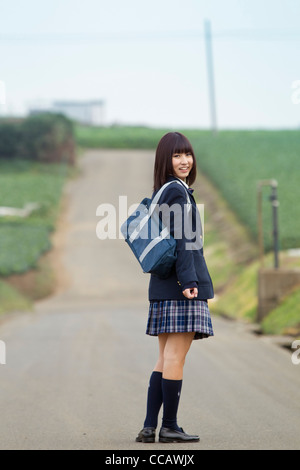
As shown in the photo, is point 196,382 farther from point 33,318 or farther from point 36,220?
point 36,220

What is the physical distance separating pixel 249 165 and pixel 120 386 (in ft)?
127

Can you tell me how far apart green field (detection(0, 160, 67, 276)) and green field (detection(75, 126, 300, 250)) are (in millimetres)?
7940

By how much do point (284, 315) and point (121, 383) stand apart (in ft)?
24.8

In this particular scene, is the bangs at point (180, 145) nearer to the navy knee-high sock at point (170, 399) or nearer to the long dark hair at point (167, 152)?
the long dark hair at point (167, 152)

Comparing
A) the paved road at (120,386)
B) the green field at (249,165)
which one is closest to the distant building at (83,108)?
the green field at (249,165)

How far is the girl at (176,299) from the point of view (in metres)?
5.77

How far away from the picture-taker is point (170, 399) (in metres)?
5.89

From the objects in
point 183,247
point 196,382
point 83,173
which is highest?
point 83,173

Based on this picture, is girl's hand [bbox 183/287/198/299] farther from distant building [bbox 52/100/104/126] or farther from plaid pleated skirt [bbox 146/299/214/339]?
distant building [bbox 52/100/104/126]

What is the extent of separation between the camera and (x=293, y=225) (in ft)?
98.0

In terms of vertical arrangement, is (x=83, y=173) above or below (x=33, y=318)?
above

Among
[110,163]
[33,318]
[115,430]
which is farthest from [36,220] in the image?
[115,430]

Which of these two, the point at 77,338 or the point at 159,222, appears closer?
the point at 159,222

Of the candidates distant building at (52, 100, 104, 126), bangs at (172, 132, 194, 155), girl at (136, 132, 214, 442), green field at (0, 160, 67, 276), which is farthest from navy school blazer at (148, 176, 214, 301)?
distant building at (52, 100, 104, 126)
